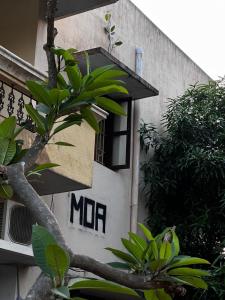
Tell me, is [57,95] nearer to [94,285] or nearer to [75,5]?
[94,285]

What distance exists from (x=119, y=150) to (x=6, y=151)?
24.7ft

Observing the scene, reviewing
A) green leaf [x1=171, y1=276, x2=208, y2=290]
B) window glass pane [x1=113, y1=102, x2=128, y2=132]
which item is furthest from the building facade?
green leaf [x1=171, y1=276, x2=208, y2=290]

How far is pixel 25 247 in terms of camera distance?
834cm

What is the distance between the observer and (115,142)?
36.8 feet

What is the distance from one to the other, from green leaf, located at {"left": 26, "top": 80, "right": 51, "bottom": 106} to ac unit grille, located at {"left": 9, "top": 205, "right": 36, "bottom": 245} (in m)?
4.80

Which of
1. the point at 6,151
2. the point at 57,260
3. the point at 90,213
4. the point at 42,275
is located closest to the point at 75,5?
the point at 90,213

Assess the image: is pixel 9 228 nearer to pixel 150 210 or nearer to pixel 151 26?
pixel 150 210

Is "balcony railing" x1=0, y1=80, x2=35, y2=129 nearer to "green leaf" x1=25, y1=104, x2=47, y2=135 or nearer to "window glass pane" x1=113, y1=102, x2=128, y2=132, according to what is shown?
"window glass pane" x1=113, y1=102, x2=128, y2=132

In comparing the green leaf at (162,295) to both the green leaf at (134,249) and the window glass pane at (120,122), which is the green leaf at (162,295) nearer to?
the green leaf at (134,249)

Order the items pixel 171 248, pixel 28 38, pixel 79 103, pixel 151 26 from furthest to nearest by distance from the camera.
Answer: pixel 151 26 → pixel 28 38 → pixel 79 103 → pixel 171 248

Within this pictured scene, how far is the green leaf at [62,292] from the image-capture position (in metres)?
2.70

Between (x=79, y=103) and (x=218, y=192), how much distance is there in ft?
25.8

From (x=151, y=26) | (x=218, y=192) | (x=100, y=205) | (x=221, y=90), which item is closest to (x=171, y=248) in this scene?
(x=100, y=205)

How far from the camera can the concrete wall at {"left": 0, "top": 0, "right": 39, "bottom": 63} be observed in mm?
9188
